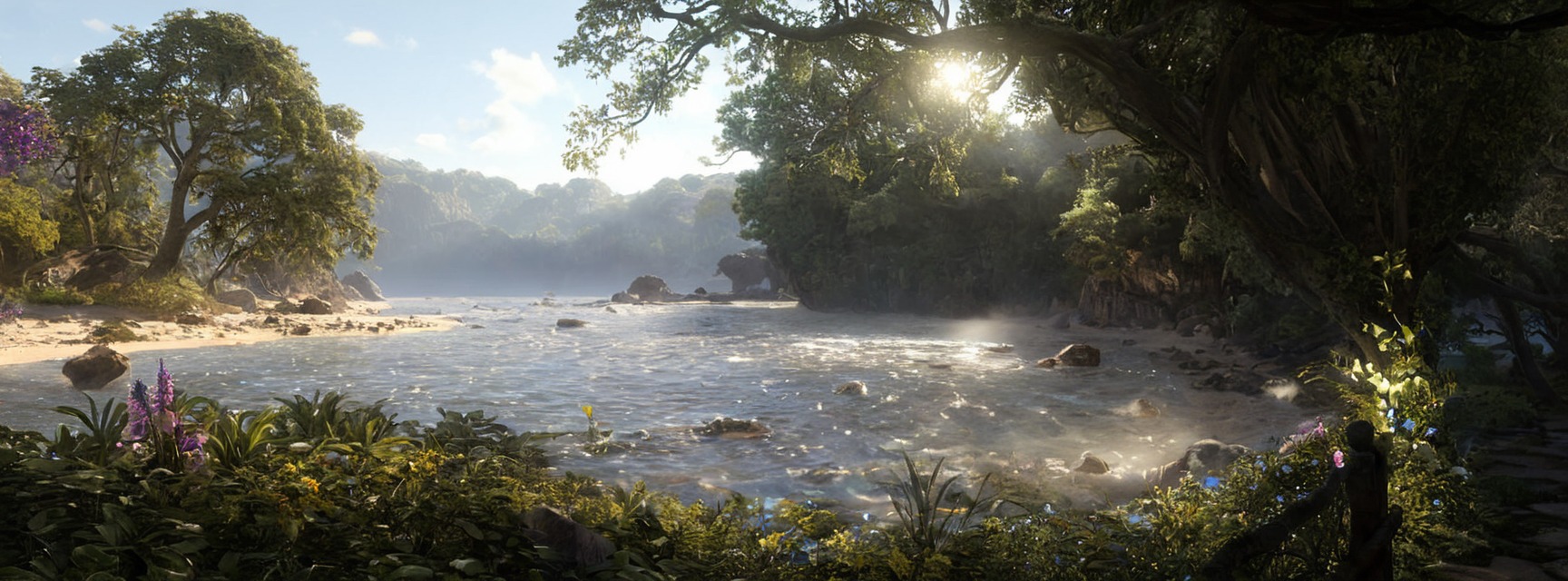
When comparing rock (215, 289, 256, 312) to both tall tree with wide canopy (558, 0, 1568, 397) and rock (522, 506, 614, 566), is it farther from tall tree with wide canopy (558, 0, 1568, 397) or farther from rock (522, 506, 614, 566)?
rock (522, 506, 614, 566)

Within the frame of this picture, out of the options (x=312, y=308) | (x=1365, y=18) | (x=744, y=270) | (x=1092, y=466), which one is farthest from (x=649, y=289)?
(x=1365, y=18)

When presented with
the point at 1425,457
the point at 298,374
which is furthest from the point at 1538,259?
the point at 298,374

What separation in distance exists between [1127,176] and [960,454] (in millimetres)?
19859

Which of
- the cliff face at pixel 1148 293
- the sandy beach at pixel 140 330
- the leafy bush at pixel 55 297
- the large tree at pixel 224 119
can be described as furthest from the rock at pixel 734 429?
the leafy bush at pixel 55 297

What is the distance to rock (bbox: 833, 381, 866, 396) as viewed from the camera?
13.3 m

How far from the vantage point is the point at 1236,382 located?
1374cm

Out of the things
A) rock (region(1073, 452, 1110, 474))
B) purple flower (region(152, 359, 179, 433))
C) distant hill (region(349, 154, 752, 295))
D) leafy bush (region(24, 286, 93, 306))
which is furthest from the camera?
distant hill (region(349, 154, 752, 295))

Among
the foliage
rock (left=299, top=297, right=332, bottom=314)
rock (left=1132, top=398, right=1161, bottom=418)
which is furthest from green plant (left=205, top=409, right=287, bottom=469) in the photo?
rock (left=299, top=297, right=332, bottom=314)

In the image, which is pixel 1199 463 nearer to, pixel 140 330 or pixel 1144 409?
pixel 1144 409

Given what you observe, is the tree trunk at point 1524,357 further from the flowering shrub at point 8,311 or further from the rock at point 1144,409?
the flowering shrub at point 8,311

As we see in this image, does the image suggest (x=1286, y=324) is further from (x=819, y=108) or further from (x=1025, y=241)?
(x=1025, y=241)

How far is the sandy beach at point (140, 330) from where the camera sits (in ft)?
52.3

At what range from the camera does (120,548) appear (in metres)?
3.15

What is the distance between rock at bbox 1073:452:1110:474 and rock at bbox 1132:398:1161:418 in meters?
3.74
